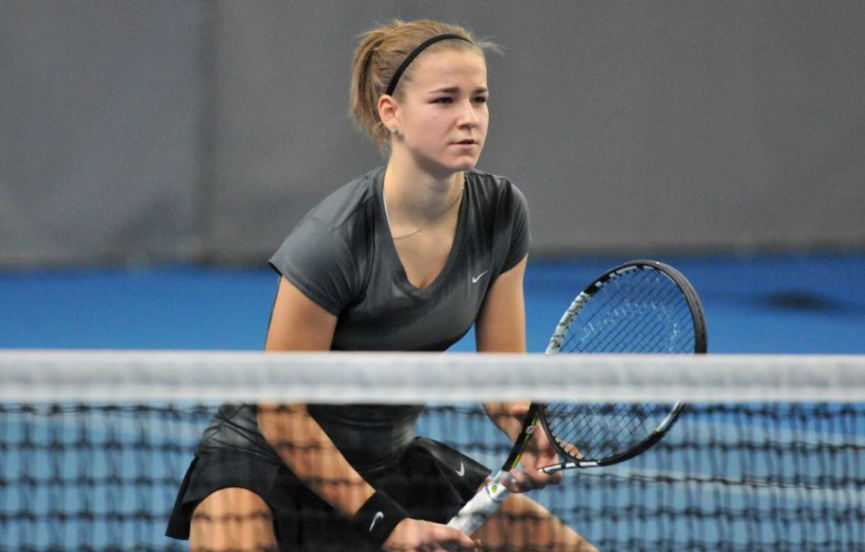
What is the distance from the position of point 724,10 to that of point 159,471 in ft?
16.8

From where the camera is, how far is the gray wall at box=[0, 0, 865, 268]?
685 cm

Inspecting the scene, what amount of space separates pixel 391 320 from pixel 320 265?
0.59ft

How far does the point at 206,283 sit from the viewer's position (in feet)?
22.4

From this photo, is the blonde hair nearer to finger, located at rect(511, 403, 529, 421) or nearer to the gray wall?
finger, located at rect(511, 403, 529, 421)

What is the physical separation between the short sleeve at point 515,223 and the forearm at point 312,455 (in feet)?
1.66

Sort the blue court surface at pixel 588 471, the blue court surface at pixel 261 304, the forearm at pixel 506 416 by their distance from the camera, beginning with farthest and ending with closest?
the blue court surface at pixel 261 304, the blue court surface at pixel 588 471, the forearm at pixel 506 416

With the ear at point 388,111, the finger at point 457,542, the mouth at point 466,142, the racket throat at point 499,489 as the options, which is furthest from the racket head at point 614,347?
the ear at point 388,111

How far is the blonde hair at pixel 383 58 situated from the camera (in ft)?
7.20

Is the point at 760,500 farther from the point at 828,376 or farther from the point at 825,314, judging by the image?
the point at 825,314

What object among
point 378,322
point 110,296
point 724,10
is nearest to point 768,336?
point 724,10

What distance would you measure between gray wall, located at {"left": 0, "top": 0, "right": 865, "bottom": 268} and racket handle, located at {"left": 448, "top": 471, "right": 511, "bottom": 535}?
4.97 metres

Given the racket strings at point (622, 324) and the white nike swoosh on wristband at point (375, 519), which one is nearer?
the white nike swoosh on wristband at point (375, 519)

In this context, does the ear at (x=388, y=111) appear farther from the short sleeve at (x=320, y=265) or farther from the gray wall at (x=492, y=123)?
the gray wall at (x=492, y=123)

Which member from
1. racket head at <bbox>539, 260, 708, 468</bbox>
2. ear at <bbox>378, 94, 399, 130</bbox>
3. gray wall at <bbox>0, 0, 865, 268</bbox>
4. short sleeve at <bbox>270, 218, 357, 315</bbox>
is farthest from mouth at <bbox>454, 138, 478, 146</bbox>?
gray wall at <bbox>0, 0, 865, 268</bbox>
